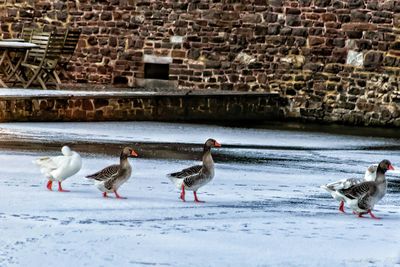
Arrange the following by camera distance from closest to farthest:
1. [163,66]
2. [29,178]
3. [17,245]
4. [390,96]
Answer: [17,245]
[29,178]
[390,96]
[163,66]

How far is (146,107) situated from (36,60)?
9.99 ft

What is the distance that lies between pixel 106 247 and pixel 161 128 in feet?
32.8

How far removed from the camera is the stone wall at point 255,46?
69.7ft

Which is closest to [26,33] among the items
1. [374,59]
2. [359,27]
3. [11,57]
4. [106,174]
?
Answer: [11,57]

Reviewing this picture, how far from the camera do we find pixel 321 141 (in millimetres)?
18312

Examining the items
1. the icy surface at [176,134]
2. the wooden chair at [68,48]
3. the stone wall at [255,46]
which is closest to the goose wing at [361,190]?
the icy surface at [176,134]

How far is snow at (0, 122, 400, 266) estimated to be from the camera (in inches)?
348

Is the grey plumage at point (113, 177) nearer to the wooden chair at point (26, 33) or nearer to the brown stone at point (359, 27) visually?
the brown stone at point (359, 27)

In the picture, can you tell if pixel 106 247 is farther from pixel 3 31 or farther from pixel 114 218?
pixel 3 31

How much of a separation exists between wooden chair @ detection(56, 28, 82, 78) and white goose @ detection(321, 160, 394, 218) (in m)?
11.6

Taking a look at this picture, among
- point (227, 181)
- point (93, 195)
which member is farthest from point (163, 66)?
point (93, 195)

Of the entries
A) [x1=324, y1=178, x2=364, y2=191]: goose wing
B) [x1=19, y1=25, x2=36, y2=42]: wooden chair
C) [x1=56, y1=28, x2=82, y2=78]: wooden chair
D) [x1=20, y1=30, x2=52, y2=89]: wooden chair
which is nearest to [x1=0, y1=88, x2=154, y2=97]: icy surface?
[x1=20, y1=30, x2=52, y2=89]: wooden chair

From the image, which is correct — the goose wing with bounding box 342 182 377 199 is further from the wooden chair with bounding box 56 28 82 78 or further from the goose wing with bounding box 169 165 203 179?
the wooden chair with bounding box 56 28 82 78

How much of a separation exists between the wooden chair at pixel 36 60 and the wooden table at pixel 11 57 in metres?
0.14
